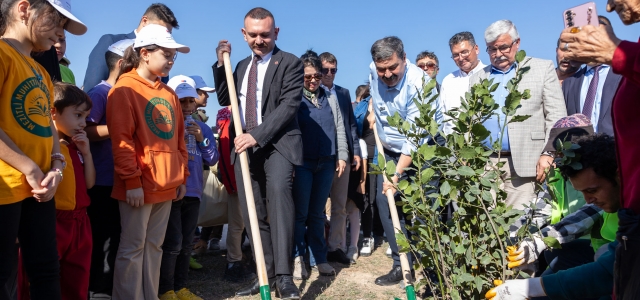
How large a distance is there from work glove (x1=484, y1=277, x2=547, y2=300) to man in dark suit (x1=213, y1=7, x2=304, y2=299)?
6.83ft

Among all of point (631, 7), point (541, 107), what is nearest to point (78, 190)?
point (631, 7)

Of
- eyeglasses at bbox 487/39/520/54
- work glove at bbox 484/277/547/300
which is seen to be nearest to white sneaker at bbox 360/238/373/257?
eyeglasses at bbox 487/39/520/54

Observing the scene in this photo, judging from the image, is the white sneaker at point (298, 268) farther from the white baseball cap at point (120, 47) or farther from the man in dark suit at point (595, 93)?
the man in dark suit at point (595, 93)

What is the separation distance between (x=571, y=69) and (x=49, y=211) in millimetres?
4508

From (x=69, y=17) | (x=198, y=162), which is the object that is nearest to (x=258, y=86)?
(x=198, y=162)

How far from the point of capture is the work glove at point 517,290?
2348 mm

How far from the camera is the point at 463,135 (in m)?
2.45

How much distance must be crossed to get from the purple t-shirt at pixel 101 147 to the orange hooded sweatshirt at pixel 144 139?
15 cm

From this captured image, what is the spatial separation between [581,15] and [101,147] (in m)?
2.89

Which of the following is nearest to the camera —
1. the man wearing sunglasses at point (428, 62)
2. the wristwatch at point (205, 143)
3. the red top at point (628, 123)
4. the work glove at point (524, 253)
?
the red top at point (628, 123)

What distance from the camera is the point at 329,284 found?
191 inches

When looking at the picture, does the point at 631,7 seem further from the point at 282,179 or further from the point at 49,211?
the point at 282,179

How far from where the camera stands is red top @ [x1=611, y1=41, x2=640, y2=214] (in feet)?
5.79

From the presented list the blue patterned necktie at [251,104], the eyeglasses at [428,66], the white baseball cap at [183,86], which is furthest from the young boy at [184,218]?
the eyeglasses at [428,66]
